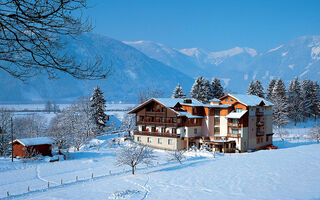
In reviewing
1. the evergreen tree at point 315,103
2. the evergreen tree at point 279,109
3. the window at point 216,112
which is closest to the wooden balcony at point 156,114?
the window at point 216,112

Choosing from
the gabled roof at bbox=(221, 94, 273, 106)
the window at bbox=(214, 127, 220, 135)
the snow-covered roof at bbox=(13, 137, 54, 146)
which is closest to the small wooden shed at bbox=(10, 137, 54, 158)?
the snow-covered roof at bbox=(13, 137, 54, 146)

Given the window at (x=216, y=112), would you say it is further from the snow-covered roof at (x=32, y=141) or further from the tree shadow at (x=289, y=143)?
the snow-covered roof at (x=32, y=141)

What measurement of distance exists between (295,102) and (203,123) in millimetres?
39048

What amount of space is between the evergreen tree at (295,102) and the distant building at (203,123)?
26.8 m

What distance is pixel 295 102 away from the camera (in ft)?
262

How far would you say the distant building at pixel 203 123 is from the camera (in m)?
51.0

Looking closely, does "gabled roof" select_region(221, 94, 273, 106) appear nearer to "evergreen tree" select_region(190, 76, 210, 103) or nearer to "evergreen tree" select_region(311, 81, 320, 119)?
"evergreen tree" select_region(190, 76, 210, 103)

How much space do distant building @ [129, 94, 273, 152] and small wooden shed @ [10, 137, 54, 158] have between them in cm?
1697

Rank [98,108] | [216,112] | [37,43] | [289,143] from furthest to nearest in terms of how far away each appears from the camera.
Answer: [98,108]
[289,143]
[216,112]
[37,43]

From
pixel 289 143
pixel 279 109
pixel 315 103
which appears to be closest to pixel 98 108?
pixel 289 143

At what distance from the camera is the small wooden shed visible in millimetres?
42844

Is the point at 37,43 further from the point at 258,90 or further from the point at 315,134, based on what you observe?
the point at 258,90

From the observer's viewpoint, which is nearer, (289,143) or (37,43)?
(37,43)

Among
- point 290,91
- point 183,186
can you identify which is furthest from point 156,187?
point 290,91
